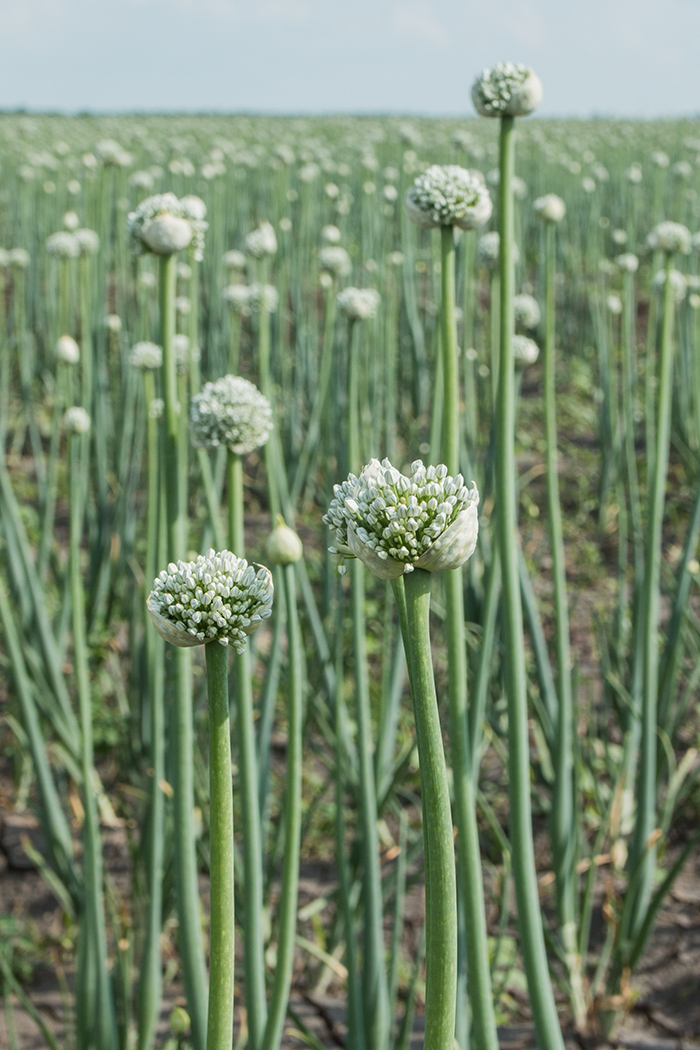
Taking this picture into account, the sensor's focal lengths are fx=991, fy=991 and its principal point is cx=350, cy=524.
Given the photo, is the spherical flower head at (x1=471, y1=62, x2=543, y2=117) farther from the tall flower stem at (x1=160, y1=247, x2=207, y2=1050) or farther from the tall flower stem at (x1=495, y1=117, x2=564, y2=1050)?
the tall flower stem at (x1=160, y1=247, x2=207, y2=1050)

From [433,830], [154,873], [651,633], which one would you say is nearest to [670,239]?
[651,633]

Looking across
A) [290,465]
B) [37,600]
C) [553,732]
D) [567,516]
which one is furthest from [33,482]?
[553,732]

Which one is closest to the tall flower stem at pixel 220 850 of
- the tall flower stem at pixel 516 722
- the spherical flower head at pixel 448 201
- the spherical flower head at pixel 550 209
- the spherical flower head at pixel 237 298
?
the tall flower stem at pixel 516 722

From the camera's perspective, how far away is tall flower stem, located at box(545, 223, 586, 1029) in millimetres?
1245

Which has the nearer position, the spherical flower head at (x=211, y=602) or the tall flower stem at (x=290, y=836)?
the spherical flower head at (x=211, y=602)

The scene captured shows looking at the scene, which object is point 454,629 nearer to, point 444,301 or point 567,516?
point 444,301

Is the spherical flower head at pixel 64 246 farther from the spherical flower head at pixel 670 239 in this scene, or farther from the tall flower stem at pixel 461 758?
the tall flower stem at pixel 461 758

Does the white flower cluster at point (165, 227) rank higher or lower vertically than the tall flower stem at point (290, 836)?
higher

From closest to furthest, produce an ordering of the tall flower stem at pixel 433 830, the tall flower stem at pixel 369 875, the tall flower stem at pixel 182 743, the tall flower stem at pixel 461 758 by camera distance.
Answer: the tall flower stem at pixel 433 830
the tall flower stem at pixel 461 758
the tall flower stem at pixel 182 743
the tall flower stem at pixel 369 875

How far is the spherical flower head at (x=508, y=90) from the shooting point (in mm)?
910

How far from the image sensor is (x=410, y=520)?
0.45 meters

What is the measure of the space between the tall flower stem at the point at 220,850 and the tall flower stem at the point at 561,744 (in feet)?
2.62

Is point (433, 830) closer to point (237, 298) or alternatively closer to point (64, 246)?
point (64, 246)

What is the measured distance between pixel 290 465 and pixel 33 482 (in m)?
1.28
